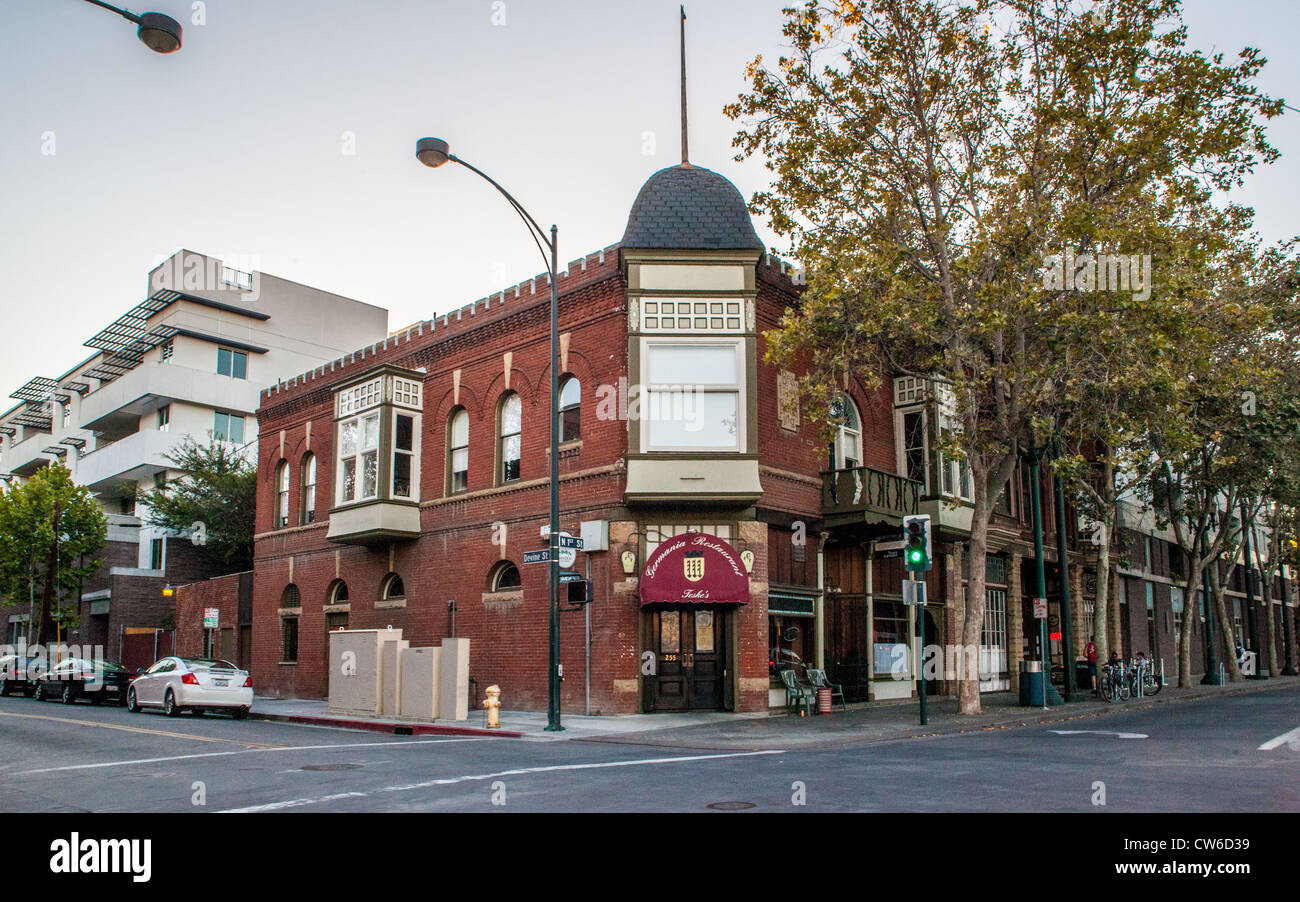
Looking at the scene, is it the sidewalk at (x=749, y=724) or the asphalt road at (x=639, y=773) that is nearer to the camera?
the asphalt road at (x=639, y=773)

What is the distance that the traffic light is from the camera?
766 inches

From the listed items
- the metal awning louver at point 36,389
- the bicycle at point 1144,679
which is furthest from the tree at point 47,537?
the bicycle at point 1144,679

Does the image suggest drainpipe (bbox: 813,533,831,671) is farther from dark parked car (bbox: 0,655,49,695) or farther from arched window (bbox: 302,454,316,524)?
dark parked car (bbox: 0,655,49,695)

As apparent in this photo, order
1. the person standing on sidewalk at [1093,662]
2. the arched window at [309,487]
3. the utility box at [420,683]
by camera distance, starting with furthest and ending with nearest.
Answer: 1. the arched window at [309,487]
2. the person standing on sidewalk at [1093,662]
3. the utility box at [420,683]

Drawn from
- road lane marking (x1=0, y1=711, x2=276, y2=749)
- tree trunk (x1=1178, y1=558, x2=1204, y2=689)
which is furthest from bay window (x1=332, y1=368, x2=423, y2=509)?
tree trunk (x1=1178, y1=558, x2=1204, y2=689)

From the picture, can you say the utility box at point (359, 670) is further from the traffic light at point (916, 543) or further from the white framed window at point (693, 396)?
the traffic light at point (916, 543)

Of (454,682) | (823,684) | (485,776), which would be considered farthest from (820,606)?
(485,776)

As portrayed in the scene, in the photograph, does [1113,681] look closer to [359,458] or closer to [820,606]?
[820,606]

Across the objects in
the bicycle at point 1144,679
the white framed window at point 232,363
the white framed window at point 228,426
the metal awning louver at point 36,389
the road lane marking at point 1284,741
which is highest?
the metal awning louver at point 36,389

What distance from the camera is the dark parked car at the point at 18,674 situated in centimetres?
3485

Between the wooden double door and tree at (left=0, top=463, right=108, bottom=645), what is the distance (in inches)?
1190

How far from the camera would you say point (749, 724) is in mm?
19344

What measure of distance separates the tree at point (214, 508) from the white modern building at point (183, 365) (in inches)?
152
